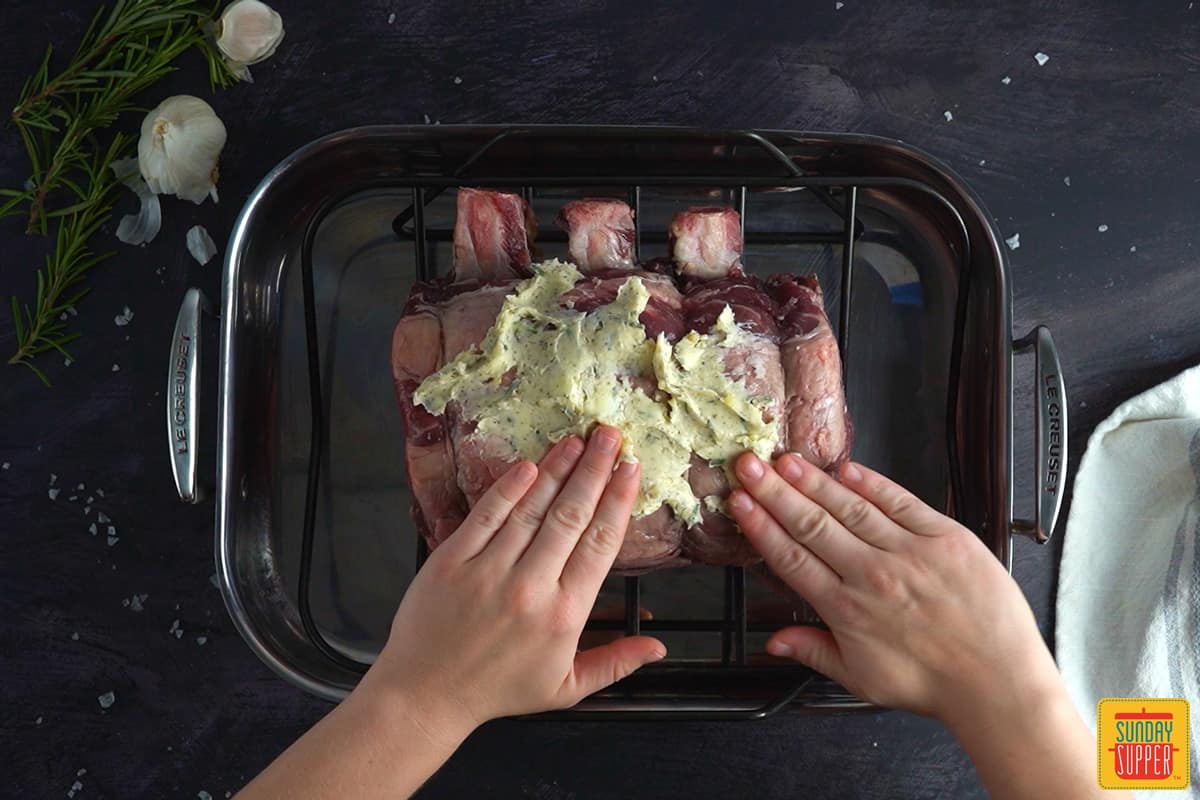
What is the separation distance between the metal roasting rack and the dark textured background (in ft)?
0.64

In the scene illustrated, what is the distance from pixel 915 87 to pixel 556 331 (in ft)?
2.57

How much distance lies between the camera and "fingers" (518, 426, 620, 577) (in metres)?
1.04

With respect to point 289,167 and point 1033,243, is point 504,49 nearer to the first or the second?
point 289,167

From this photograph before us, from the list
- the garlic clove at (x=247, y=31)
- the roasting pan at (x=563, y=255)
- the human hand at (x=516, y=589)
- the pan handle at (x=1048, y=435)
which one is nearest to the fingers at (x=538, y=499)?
the human hand at (x=516, y=589)

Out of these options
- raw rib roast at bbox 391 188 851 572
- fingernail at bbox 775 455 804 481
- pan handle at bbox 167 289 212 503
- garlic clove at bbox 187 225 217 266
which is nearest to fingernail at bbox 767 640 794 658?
raw rib roast at bbox 391 188 851 572

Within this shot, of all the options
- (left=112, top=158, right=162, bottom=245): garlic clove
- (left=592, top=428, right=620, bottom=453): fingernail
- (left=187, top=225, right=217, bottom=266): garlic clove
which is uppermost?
(left=112, top=158, right=162, bottom=245): garlic clove

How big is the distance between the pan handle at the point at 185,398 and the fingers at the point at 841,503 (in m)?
0.79

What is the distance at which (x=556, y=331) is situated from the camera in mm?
1097

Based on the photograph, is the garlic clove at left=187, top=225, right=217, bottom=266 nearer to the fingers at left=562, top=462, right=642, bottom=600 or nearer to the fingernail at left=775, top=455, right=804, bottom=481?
the fingers at left=562, top=462, right=642, bottom=600

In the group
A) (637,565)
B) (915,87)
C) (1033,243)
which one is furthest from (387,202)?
(1033,243)

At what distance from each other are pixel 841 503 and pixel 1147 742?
715 mm

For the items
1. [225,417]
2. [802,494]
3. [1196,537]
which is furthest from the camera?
[1196,537]

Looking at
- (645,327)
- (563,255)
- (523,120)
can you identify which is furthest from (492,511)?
(523,120)

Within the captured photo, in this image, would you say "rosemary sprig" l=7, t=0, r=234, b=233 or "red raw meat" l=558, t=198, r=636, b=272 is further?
"rosemary sprig" l=7, t=0, r=234, b=233
